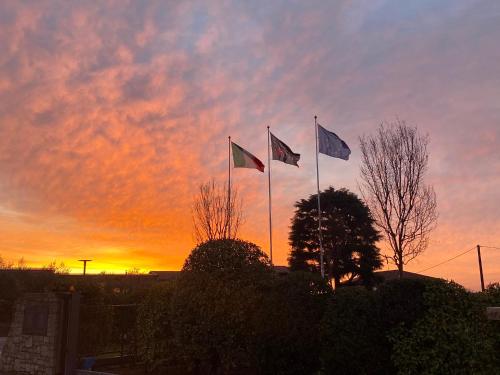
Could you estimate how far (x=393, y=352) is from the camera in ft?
31.2

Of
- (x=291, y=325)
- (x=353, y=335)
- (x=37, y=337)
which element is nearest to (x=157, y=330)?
(x=37, y=337)

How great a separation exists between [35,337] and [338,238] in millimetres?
24931

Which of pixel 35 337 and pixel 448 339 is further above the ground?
pixel 448 339

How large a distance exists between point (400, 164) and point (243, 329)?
39.8 feet

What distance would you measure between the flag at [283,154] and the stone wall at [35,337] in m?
11.9

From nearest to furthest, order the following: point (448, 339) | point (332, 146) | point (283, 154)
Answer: point (448, 339) → point (332, 146) → point (283, 154)

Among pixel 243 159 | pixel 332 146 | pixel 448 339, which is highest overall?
pixel 332 146

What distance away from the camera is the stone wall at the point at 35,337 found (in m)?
13.8

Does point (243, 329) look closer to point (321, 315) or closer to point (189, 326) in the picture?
point (189, 326)

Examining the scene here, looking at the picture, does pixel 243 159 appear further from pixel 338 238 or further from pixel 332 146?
pixel 338 238

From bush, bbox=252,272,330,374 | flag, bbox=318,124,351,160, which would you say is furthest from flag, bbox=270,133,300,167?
bush, bbox=252,272,330,374

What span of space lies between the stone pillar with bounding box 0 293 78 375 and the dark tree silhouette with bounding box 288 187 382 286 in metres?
23.1

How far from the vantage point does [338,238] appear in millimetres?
35406

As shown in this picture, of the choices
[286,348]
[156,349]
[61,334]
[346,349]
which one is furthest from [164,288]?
[346,349]
